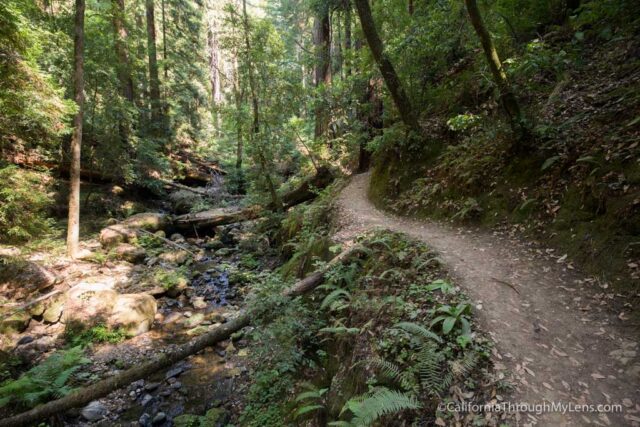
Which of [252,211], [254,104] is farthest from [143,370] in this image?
[254,104]

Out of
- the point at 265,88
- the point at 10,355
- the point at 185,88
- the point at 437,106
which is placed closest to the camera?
the point at 10,355

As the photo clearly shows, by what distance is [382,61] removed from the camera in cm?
886

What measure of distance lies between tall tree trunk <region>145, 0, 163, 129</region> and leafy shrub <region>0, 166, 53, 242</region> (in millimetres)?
11663

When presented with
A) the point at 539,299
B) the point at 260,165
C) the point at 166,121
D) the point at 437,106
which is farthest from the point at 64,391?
the point at 166,121

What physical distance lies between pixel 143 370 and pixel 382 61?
30.0ft

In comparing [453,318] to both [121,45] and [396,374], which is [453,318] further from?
[121,45]

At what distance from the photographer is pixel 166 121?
795 inches

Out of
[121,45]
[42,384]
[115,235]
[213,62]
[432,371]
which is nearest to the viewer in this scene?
[432,371]

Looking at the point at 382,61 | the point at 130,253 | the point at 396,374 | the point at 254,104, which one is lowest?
the point at 130,253

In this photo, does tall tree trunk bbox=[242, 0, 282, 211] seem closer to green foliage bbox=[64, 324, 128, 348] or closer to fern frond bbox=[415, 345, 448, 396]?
green foliage bbox=[64, 324, 128, 348]

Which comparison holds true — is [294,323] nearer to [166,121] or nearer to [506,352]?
[506,352]

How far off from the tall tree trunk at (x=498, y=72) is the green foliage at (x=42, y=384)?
989 centimetres

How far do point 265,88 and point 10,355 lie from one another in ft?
35.9

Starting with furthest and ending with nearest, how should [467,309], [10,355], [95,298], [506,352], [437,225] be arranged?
[95,298], [437,225], [10,355], [467,309], [506,352]
